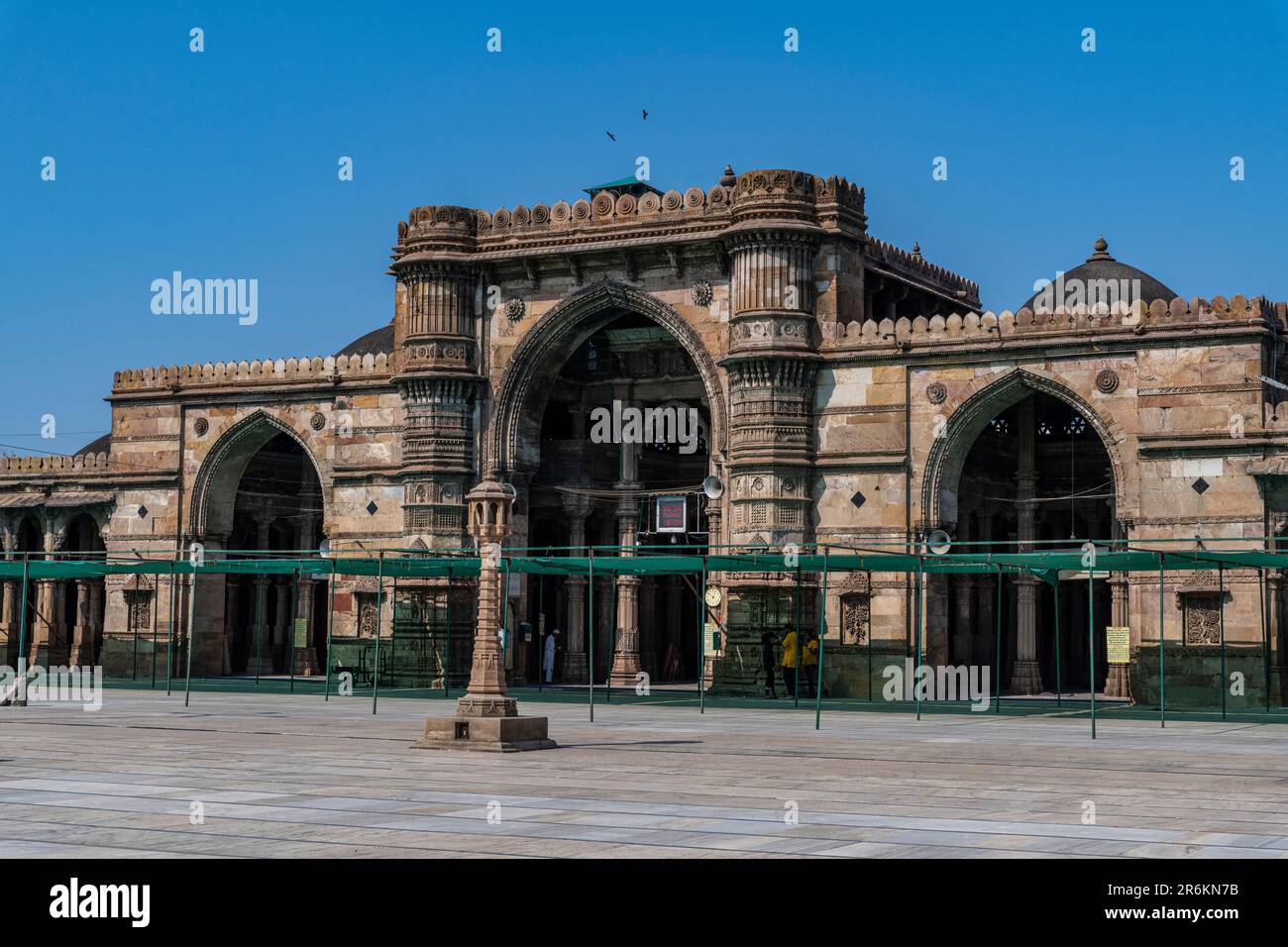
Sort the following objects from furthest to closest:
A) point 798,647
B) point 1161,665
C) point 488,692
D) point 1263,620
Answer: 1. point 798,647
2. point 1263,620
3. point 1161,665
4. point 488,692

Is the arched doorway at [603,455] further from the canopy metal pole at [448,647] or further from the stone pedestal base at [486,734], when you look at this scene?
the stone pedestal base at [486,734]

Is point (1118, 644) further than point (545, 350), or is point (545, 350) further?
point (545, 350)

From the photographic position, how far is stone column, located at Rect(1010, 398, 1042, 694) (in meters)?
37.2

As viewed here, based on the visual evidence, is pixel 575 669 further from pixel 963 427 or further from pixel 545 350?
pixel 963 427

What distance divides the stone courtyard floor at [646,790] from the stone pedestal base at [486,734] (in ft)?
Result: 1.23

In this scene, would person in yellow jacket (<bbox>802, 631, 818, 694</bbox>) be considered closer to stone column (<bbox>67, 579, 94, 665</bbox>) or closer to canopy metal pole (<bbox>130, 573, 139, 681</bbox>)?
canopy metal pole (<bbox>130, 573, 139, 681</bbox>)

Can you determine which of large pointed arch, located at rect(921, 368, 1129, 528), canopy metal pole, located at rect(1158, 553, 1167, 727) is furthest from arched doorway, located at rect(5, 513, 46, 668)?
canopy metal pole, located at rect(1158, 553, 1167, 727)

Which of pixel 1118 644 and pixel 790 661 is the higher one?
pixel 1118 644

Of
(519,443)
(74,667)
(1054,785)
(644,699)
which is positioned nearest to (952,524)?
(644,699)

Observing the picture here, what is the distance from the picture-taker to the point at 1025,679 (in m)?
37.2

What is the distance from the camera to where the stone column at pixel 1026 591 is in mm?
37188

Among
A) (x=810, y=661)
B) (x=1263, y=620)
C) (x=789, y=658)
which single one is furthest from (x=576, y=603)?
(x=1263, y=620)

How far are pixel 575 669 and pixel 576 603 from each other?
66.3 inches

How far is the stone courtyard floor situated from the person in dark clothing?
7.25m
